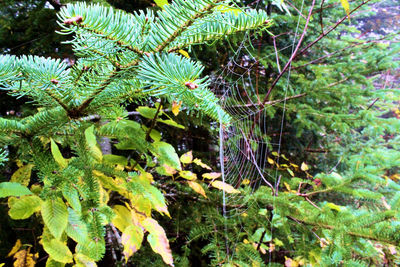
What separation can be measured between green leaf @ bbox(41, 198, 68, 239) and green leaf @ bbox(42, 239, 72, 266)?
19 centimetres

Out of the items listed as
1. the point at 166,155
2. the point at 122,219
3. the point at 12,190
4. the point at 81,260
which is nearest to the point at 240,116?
the point at 166,155

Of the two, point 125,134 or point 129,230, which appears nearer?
point 125,134

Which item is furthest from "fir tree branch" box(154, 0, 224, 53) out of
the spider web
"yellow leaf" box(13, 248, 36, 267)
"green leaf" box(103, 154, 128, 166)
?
the spider web

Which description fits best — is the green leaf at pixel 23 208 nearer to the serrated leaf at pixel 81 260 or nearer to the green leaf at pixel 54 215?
the green leaf at pixel 54 215

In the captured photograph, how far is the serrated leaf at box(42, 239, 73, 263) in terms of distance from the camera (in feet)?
2.12

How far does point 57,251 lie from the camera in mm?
657

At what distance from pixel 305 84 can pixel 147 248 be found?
1953 mm

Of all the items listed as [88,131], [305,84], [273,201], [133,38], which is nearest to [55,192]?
[88,131]

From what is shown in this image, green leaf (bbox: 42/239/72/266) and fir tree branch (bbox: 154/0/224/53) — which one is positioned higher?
fir tree branch (bbox: 154/0/224/53)

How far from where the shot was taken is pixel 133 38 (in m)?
0.34

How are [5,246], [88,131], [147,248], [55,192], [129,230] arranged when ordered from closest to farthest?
[55,192]
[88,131]
[129,230]
[5,246]
[147,248]

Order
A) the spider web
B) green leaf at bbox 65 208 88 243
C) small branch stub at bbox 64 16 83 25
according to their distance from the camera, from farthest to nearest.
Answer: the spider web → green leaf at bbox 65 208 88 243 → small branch stub at bbox 64 16 83 25

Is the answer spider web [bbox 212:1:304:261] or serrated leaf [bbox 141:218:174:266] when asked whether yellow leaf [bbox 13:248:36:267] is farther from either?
spider web [bbox 212:1:304:261]

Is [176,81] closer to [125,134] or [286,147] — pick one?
[125,134]
